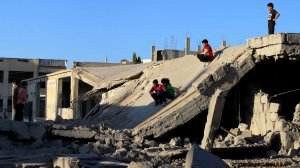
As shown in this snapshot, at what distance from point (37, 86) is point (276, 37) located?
70.1 feet

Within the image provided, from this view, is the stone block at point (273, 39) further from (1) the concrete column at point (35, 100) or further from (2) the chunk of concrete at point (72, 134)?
(1) the concrete column at point (35, 100)

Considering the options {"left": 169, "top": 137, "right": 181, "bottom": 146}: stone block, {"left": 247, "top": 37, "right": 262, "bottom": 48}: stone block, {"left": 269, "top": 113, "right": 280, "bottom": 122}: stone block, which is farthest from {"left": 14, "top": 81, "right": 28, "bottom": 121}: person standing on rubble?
{"left": 269, "top": 113, "right": 280, "bottom": 122}: stone block

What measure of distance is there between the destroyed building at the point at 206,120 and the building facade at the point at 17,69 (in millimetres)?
27113

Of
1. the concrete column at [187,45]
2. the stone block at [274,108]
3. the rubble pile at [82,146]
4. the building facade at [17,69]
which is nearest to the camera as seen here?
the rubble pile at [82,146]

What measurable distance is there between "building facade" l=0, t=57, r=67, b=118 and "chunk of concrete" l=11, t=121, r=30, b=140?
103 feet


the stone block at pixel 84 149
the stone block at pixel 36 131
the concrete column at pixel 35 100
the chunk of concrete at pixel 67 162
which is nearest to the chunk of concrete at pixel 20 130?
the stone block at pixel 36 131

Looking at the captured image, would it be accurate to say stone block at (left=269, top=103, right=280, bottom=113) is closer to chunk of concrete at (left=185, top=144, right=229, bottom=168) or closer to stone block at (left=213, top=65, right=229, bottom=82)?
stone block at (left=213, top=65, right=229, bottom=82)

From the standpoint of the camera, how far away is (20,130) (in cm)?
1142

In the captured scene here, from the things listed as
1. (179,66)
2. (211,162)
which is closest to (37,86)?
(179,66)

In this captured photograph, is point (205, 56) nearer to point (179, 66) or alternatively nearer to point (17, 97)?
point (179, 66)

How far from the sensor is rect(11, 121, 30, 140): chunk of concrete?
448 inches

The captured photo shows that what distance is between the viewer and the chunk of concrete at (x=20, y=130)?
11367mm

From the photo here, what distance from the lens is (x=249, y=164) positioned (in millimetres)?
9797

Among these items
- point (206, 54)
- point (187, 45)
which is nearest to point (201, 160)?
point (206, 54)
